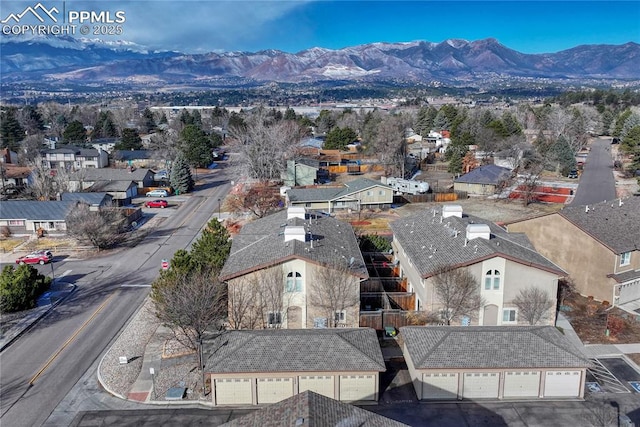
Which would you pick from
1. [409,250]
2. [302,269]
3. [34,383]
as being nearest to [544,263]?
[409,250]

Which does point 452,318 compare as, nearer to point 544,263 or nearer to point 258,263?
point 544,263

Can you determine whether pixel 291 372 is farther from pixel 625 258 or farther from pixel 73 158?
pixel 73 158

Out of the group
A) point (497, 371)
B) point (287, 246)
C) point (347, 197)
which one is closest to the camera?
point (497, 371)

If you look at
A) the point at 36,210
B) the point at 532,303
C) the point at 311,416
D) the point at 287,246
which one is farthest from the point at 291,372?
the point at 36,210

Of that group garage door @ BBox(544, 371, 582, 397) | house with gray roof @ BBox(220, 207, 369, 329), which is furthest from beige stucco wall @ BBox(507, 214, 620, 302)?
house with gray roof @ BBox(220, 207, 369, 329)

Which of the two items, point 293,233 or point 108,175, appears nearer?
point 293,233

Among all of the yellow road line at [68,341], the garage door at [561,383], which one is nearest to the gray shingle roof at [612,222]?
the garage door at [561,383]

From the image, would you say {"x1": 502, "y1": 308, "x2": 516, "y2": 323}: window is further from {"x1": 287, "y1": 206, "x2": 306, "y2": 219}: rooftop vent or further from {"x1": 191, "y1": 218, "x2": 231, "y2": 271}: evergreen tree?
{"x1": 191, "y1": 218, "x2": 231, "y2": 271}: evergreen tree
